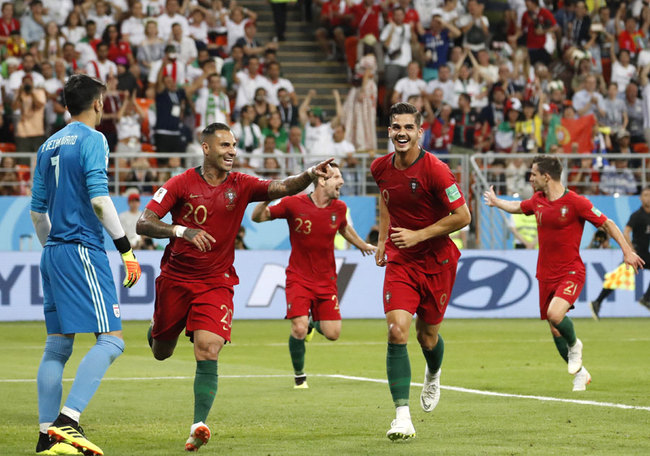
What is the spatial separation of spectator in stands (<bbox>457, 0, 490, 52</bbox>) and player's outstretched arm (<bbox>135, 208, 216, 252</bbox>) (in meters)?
20.1

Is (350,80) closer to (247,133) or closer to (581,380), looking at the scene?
(247,133)

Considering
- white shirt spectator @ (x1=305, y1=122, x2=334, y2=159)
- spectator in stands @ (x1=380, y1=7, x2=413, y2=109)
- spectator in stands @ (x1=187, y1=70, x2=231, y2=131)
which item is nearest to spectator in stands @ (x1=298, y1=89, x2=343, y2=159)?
white shirt spectator @ (x1=305, y1=122, x2=334, y2=159)

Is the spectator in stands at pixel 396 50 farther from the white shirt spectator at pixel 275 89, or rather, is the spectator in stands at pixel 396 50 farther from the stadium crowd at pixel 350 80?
the white shirt spectator at pixel 275 89

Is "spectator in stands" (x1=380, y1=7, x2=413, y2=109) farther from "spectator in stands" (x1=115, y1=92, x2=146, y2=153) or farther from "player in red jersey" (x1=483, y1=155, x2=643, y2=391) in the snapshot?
"player in red jersey" (x1=483, y1=155, x2=643, y2=391)

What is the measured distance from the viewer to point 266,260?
874 inches

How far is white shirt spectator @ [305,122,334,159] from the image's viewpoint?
24.7 m

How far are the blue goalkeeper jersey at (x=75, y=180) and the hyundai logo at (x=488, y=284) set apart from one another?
15.2m

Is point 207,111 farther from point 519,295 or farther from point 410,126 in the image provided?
point 410,126

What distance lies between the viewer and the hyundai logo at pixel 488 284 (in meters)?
22.7

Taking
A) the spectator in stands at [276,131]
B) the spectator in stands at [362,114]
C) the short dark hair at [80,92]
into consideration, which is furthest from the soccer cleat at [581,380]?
the spectator in stands at [362,114]

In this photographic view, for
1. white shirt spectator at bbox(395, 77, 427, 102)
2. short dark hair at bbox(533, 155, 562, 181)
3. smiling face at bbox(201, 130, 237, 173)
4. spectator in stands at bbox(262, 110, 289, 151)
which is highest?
smiling face at bbox(201, 130, 237, 173)

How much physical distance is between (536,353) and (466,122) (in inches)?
390

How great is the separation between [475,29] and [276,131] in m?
6.36

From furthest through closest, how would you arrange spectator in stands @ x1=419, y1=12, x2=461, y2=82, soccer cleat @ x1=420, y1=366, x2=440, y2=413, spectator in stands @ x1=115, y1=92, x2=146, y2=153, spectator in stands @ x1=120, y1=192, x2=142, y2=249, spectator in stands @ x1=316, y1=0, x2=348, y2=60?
spectator in stands @ x1=316, y1=0, x2=348, y2=60 < spectator in stands @ x1=419, y1=12, x2=461, y2=82 < spectator in stands @ x1=115, y1=92, x2=146, y2=153 < spectator in stands @ x1=120, y1=192, x2=142, y2=249 < soccer cleat @ x1=420, y1=366, x2=440, y2=413
